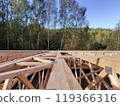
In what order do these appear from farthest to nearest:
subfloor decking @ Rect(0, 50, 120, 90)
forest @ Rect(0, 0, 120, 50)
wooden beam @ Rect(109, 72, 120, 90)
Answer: forest @ Rect(0, 0, 120, 50) < wooden beam @ Rect(109, 72, 120, 90) < subfloor decking @ Rect(0, 50, 120, 90)

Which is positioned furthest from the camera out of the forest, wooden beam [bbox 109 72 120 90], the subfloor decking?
the forest

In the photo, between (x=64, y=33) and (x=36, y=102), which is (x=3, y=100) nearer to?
(x=36, y=102)

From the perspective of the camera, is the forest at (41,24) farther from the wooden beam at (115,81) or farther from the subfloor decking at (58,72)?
the wooden beam at (115,81)

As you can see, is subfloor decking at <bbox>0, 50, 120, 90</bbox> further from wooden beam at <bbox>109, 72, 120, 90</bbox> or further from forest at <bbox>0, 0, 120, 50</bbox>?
forest at <bbox>0, 0, 120, 50</bbox>

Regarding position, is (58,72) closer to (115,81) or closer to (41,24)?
(115,81)

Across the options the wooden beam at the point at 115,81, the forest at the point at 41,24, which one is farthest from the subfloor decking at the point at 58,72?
the forest at the point at 41,24

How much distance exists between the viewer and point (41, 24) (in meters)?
11.3

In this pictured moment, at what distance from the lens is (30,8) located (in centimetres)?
1076

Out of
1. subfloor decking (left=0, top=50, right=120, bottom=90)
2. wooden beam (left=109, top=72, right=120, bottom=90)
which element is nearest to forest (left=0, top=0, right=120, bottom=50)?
subfloor decking (left=0, top=50, right=120, bottom=90)

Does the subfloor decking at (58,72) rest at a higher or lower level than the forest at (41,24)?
lower

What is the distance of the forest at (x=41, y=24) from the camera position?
406 inches

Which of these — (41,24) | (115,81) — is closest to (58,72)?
(115,81)

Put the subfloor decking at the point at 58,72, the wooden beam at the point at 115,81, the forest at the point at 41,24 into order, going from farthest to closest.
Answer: the forest at the point at 41,24 → the wooden beam at the point at 115,81 → the subfloor decking at the point at 58,72

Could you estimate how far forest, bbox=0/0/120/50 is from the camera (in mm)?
10305
